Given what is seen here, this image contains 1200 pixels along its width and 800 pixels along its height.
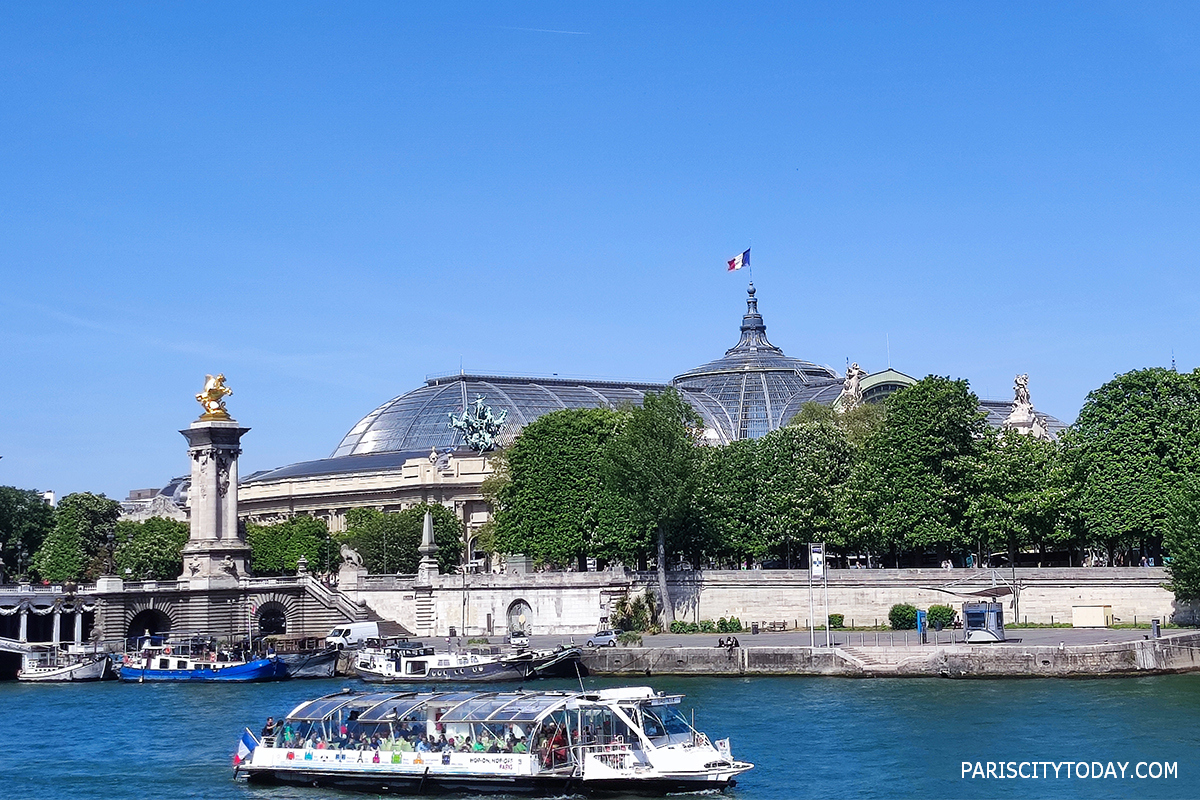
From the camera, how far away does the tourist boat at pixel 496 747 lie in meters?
52.3

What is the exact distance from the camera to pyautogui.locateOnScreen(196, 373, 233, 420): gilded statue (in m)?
111

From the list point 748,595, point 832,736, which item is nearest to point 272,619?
point 748,595

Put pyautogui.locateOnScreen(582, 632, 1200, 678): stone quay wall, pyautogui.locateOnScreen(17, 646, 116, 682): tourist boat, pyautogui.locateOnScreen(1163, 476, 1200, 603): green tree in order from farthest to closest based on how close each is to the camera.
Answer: pyautogui.locateOnScreen(17, 646, 116, 682): tourist boat < pyautogui.locateOnScreen(1163, 476, 1200, 603): green tree < pyautogui.locateOnScreen(582, 632, 1200, 678): stone quay wall

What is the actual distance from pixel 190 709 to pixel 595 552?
3682cm

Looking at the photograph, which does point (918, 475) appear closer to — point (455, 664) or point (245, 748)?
point (455, 664)

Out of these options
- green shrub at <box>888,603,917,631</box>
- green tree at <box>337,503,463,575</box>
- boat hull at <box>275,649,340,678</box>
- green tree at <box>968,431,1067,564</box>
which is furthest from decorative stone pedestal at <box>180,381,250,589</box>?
green tree at <box>968,431,1067,564</box>

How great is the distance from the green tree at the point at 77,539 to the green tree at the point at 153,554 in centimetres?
230

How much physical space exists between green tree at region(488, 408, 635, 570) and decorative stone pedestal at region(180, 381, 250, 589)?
1891 centimetres

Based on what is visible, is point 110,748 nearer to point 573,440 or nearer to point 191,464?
point 191,464

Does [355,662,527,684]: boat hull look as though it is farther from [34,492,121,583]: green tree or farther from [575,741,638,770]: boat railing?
[34,492,121,583]: green tree

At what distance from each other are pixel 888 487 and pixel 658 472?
14.1m

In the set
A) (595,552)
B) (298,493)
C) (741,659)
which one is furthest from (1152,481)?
(298,493)

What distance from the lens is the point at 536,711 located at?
53.8 metres

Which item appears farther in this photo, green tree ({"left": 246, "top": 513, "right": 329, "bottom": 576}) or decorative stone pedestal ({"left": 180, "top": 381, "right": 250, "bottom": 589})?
green tree ({"left": 246, "top": 513, "right": 329, "bottom": 576})
